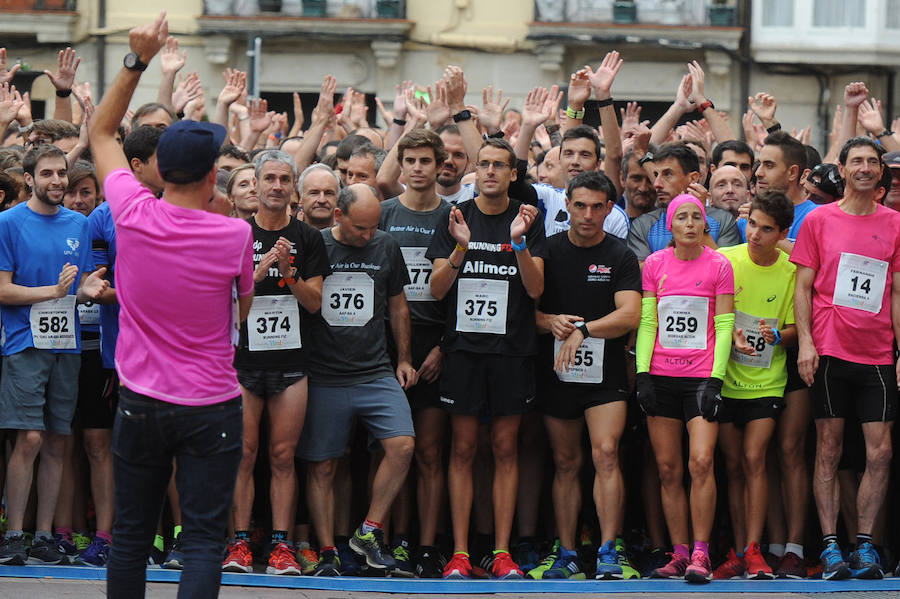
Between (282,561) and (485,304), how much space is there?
1734mm

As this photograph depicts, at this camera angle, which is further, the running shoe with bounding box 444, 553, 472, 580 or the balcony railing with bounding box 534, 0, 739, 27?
the balcony railing with bounding box 534, 0, 739, 27

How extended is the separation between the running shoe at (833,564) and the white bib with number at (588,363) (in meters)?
1.51

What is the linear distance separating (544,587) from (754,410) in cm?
152

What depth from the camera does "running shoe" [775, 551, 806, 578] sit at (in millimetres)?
7602

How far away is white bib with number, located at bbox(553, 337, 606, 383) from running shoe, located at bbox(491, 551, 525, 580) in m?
1.03

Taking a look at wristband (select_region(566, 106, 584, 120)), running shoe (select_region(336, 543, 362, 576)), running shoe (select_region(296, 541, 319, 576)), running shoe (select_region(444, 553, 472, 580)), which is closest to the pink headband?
wristband (select_region(566, 106, 584, 120))

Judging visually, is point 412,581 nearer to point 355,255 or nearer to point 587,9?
point 355,255

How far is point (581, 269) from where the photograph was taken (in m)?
7.73

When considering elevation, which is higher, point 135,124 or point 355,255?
point 135,124

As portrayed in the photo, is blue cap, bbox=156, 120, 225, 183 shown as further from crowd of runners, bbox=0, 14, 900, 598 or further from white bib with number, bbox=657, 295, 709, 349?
white bib with number, bbox=657, 295, 709, 349

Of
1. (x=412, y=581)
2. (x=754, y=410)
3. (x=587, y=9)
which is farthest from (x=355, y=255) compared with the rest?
(x=587, y=9)

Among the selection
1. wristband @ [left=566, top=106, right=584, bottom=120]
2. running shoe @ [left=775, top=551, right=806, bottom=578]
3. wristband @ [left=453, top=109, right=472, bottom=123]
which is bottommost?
running shoe @ [left=775, top=551, right=806, bottom=578]

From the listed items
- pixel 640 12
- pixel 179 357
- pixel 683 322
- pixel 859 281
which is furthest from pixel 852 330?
pixel 640 12

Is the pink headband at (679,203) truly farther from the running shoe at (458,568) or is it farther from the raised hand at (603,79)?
the running shoe at (458,568)
